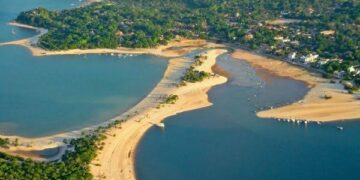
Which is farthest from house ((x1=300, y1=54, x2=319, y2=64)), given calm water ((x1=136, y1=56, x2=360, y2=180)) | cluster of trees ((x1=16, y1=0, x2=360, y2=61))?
calm water ((x1=136, y1=56, x2=360, y2=180))

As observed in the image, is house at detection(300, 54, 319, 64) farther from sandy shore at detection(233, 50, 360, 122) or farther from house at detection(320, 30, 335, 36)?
house at detection(320, 30, 335, 36)

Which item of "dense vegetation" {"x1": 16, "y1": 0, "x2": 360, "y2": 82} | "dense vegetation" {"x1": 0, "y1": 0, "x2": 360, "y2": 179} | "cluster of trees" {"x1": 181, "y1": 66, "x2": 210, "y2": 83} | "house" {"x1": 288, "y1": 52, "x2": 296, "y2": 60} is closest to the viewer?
"cluster of trees" {"x1": 181, "y1": 66, "x2": 210, "y2": 83}

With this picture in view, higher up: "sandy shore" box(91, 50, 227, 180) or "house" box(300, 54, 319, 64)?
"house" box(300, 54, 319, 64)

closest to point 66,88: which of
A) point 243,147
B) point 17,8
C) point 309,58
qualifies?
point 243,147

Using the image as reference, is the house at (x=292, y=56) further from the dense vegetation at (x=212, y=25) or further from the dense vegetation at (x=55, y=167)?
the dense vegetation at (x=55, y=167)

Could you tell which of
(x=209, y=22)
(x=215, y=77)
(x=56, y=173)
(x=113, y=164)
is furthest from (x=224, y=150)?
(x=209, y=22)

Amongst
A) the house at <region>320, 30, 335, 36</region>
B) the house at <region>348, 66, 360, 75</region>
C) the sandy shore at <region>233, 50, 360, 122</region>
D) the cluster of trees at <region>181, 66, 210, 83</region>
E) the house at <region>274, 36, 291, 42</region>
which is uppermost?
the house at <region>320, 30, 335, 36</region>

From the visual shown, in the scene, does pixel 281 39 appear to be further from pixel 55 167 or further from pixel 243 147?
pixel 55 167
